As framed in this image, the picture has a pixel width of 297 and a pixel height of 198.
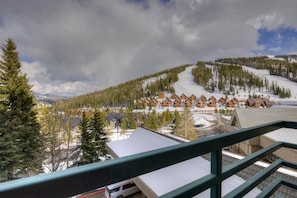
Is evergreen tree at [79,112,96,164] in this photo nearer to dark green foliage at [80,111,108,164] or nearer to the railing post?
dark green foliage at [80,111,108,164]

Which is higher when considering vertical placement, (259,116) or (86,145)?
(259,116)

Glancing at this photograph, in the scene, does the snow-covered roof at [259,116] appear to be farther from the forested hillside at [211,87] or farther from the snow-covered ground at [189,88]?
the snow-covered ground at [189,88]

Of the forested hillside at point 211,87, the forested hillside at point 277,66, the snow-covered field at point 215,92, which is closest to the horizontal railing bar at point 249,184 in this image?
the forested hillside at point 211,87

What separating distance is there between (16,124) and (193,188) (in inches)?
574

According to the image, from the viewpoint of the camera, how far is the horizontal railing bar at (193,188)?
2.52 feet

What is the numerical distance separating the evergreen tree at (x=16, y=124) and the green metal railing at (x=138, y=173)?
1381cm

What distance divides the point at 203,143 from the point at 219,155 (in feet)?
0.47

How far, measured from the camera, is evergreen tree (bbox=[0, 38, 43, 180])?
451 inches

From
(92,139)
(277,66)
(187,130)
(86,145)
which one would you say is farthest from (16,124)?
(277,66)

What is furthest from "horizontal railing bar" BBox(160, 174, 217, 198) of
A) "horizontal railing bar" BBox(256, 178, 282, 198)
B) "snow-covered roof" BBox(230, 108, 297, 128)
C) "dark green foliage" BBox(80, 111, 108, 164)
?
"dark green foliage" BBox(80, 111, 108, 164)

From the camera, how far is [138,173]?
66 cm

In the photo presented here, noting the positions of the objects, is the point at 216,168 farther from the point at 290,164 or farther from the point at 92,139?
the point at 92,139

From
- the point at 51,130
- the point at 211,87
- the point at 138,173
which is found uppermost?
the point at 211,87

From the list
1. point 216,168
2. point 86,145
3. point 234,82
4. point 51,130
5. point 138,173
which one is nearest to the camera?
point 138,173
